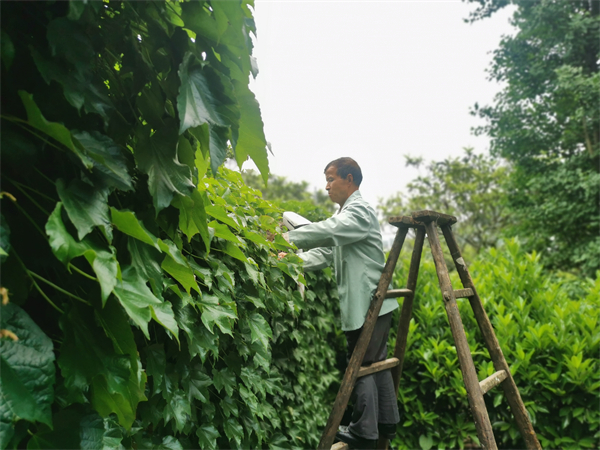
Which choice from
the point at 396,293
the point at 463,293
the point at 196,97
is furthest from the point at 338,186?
the point at 196,97

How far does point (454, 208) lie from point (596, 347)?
1418 centimetres

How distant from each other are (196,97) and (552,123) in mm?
11322

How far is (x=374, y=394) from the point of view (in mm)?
2705

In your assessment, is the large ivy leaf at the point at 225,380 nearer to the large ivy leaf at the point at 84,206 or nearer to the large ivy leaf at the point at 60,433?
the large ivy leaf at the point at 60,433

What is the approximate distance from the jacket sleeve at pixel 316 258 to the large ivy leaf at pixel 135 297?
183cm

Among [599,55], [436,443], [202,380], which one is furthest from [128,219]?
[599,55]

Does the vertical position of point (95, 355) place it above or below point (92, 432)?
above

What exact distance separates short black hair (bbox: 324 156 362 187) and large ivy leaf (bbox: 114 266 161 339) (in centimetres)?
233

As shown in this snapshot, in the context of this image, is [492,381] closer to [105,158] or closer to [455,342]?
[455,342]

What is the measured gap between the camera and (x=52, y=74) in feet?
2.38

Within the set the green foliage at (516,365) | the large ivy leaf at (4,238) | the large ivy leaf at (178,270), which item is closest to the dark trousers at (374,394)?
the green foliage at (516,365)

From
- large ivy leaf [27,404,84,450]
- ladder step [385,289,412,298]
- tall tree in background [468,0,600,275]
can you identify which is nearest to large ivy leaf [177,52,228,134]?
large ivy leaf [27,404,84,450]

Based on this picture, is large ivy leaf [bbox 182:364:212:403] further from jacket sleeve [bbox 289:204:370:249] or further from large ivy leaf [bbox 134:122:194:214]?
jacket sleeve [bbox 289:204:370:249]

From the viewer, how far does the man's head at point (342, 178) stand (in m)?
2.98
